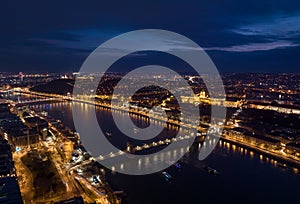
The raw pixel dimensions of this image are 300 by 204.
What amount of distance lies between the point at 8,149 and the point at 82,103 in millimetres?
7683

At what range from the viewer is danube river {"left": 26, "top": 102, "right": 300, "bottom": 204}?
3.55m

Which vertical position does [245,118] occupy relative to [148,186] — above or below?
above

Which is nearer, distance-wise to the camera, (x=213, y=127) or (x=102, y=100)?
(x=213, y=127)

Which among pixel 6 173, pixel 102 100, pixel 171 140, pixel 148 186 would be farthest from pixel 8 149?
pixel 102 100

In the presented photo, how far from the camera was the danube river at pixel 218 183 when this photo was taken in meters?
3.55

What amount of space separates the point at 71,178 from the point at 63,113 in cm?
600

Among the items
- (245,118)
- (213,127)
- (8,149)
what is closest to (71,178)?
(8,149)

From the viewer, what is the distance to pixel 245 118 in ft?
25.1

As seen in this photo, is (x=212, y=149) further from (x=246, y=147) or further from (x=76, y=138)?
(x=76, y=138)

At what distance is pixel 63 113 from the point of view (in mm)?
9469

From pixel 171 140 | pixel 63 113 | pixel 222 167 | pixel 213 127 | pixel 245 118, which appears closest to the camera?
pixel 222 167

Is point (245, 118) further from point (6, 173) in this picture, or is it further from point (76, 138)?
point (6, 173)

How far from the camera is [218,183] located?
155 inches

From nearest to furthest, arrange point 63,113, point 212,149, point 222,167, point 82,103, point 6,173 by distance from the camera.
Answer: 1. point 6,173
2. point 222,167
3. point 212,149
4. point 63,113
5. point 82,103
